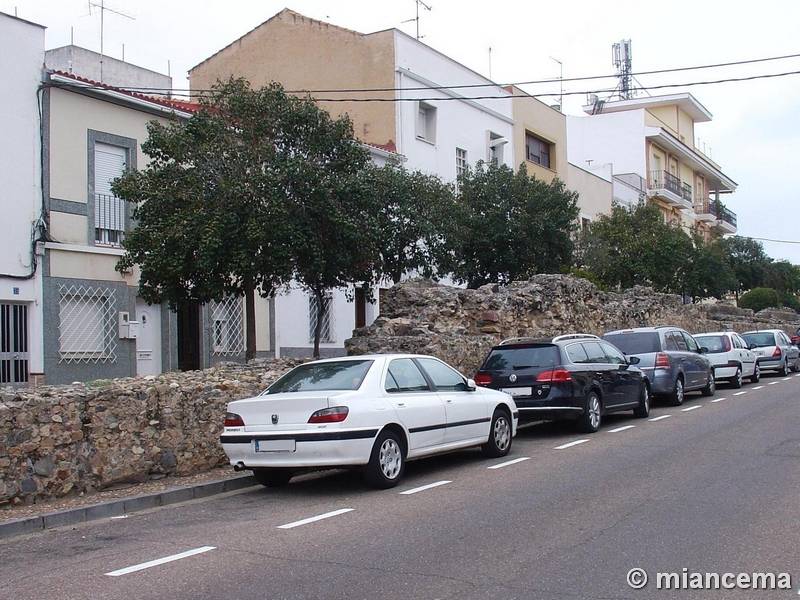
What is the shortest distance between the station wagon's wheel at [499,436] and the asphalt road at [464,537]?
16.4 inches

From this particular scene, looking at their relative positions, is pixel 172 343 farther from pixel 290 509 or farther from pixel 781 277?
pixel 781 277

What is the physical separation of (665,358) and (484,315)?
430 centimetres

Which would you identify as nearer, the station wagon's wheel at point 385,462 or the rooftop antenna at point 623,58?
the station wagon's wheel at point 385,462

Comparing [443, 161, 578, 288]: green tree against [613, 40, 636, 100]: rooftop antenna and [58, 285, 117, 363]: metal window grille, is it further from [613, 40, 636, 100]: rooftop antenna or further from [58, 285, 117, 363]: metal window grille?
[613, 40, 636, 100]: rooftop antenna

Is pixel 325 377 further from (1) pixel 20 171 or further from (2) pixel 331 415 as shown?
(1) pixel 20 171

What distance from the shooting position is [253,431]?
30.1 feet

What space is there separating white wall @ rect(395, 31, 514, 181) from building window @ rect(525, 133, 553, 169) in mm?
2261

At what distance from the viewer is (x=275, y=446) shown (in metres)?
8.99

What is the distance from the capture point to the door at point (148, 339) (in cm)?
1945

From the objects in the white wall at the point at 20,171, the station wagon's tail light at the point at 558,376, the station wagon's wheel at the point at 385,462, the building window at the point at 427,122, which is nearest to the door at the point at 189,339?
the white wall at the point at 20,171

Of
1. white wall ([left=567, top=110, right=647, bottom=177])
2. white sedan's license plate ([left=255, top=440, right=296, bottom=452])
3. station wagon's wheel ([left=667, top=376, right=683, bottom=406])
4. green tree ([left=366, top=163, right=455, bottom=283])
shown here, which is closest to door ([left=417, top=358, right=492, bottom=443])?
white sedan's license plate ([left=255, top=440, right=296, bottom=452])

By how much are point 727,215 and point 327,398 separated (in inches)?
2393

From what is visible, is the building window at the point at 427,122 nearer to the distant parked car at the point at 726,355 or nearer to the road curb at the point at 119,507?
the distant parked car at the point at 726,355

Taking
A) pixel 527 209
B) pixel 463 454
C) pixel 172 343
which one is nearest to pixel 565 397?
pixel 463 454
